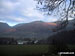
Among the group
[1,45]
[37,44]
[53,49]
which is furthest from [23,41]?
[53,49]

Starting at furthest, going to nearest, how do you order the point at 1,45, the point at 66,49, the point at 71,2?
the point at 1,45
the point at 66,49
the point at 71,2

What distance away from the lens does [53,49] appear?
18.4 m

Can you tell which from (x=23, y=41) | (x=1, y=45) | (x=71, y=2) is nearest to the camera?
(x=71, y=2)

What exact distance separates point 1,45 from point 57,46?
10.5 metres

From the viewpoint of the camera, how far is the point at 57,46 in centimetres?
1797

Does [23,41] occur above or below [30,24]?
below

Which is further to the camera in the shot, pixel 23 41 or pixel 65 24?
pixel 23 41

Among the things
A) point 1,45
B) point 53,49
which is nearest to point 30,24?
point 1,45

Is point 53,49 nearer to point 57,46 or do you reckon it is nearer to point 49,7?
point 57,46

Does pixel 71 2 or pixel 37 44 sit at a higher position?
pixel 71 2

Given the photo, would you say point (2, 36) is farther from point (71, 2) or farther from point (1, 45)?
point (71, 2)

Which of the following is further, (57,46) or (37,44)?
(37,44)

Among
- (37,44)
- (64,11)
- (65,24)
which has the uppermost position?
(64,11)

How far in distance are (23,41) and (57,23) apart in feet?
71.0
